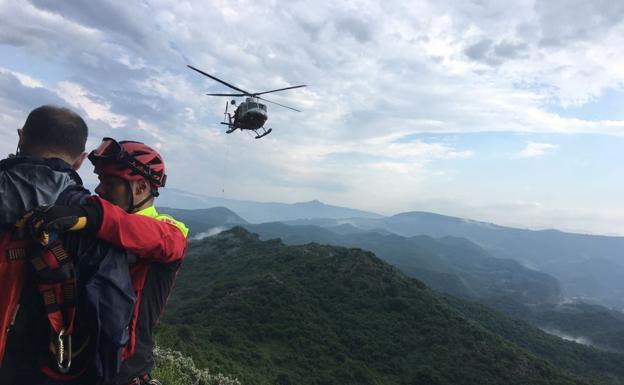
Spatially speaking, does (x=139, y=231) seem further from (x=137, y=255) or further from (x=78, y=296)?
(x=78, y=296)

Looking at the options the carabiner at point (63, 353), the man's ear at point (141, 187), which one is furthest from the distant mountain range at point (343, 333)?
the carabiner at point (63, 353)

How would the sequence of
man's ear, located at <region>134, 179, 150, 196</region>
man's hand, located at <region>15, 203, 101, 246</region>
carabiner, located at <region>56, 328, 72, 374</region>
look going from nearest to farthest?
1. man's hand, located at <region>15, 203, 101, 246</region>
2. carabiner, located at <region>56, 328, 72, 374</region>
3. man's ear, located at <region>134, 179, 150, 196</region>

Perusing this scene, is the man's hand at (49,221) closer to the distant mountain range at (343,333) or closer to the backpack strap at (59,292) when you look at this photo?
the backpack strap at (59,292)

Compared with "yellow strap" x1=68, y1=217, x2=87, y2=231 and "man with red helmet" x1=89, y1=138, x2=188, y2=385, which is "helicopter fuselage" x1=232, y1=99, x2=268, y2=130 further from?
"yellow strap" x1=68, y1=217, x2=87, y2=231

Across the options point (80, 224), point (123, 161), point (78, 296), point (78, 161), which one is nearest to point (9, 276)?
point (78, 296)

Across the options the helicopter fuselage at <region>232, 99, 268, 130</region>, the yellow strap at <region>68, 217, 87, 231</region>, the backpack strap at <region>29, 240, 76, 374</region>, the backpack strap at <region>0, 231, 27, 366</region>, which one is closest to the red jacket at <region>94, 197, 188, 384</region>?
the yellow strap at <region>68, 217, 87, 231</region>

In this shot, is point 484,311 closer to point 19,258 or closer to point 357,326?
point 357,326
